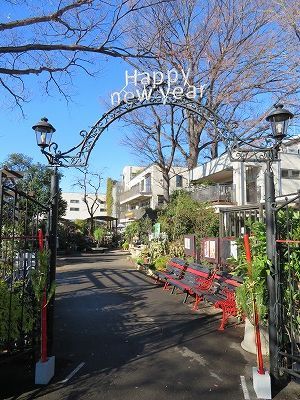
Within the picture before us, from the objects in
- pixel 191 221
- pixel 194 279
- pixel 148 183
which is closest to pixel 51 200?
pixel 194 279

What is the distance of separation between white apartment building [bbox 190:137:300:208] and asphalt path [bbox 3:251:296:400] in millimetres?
17646

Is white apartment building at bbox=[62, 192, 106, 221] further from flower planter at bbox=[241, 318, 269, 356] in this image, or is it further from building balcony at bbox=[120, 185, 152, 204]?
flower planter at bbox=[241, 318, 269, 356]

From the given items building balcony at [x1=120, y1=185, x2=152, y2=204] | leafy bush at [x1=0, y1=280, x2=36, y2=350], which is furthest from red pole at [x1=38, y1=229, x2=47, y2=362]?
building balcony at [x1=120, y1=185, x2=152, y2=204]

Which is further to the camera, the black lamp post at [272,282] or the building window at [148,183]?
the building window at [148,183]

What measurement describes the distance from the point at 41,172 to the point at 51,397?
2446 cm

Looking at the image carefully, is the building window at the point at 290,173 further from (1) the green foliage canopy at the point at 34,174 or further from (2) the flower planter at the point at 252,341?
(2) the flower planter at the point at 252,341

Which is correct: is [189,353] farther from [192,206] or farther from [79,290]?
[192,206]

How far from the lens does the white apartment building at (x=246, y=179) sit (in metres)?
26.5

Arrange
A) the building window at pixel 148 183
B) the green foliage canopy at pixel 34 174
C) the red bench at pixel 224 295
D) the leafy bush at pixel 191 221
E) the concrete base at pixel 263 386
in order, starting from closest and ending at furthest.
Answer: the concrete base at pixel 263 386
the red bench at pixel 224 295
the leafy bush at pixel 191 221
the green foliage canopy at pixel 34 174
the building window at pixel 148 183

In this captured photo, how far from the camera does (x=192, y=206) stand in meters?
16.7

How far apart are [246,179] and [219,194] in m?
3.30

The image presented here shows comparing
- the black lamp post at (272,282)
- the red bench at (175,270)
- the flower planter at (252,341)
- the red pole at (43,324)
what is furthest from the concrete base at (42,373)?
the red bench at (175,270)

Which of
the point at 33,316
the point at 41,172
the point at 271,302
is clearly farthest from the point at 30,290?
the point at 41,172

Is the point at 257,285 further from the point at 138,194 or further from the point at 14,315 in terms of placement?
the point at 138,194
